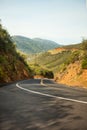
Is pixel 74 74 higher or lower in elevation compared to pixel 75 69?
lower

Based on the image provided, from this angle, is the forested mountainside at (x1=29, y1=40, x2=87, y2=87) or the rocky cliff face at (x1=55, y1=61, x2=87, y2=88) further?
the rocky cliff face at (x1=55, y1=61, x2=87, y2=88)

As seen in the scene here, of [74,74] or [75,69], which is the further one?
[75,69]

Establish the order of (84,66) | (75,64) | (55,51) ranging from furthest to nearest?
(55,51) < (75,64) < (84,66)

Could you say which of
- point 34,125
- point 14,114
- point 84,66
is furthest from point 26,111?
point 84,66

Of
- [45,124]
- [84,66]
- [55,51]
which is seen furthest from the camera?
[55,51]

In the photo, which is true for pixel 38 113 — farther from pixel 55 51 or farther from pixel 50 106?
pixel 55 51

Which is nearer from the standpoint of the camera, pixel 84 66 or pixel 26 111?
pixel 26 111

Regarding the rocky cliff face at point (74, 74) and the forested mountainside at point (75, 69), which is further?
the rocky cliff face at point (74, 74)

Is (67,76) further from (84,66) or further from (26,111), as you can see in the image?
(26,111)

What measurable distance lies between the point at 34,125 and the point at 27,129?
1.17 feet

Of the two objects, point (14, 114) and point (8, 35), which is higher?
point (8, 35)

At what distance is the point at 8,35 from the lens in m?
58.6

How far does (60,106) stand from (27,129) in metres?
2.71

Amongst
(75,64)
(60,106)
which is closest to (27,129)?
(60,106)
